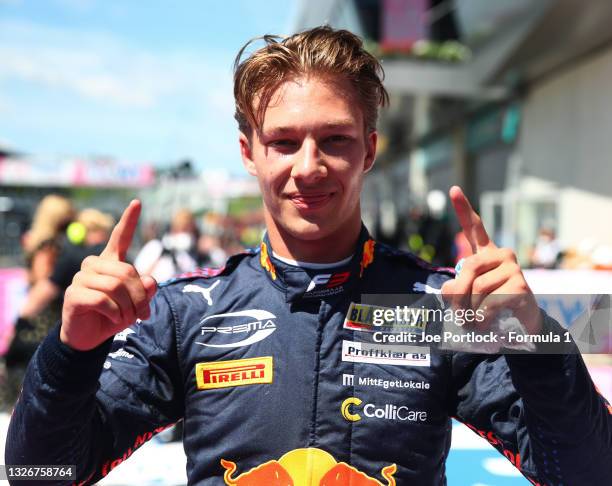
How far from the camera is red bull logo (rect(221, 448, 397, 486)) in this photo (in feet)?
4.49

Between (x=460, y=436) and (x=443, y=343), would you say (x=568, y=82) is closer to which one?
(x=460, y=436)

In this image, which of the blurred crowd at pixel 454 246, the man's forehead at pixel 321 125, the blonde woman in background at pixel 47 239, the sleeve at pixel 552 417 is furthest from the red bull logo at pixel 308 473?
the blurred crowd at pixel 454 246

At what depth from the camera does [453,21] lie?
16.0 meters

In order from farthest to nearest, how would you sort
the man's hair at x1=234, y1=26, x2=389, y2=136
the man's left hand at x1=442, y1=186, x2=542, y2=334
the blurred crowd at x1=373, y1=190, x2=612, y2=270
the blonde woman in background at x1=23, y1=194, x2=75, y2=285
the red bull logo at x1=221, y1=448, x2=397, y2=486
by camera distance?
the blurred crowd at x1=373, y1=190, x2=612, y2=270 → the blonde woman in background at x1=23, y1=194, x2=75, y2=285 → the man's hair at x1=234, y1=26, x2=389, y2=136 → the red bull logo at x1=221, y1=448, x2=397, y2=486 → the man's left hand at x1=442, y1=186, x2=542, y2=334

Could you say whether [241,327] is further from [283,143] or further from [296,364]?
[283,143]

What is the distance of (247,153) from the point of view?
161 centimetres

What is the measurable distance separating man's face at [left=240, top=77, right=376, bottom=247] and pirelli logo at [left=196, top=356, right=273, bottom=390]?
0.31 metres

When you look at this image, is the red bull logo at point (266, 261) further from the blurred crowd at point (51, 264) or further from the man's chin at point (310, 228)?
the blurred crowd at point (51, 264)

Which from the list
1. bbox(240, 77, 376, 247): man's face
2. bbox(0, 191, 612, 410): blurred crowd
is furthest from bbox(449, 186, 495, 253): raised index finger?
bbox(0, 191, 612, 410): blurred crowd

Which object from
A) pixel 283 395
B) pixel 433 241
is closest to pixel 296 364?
pixel 283 395

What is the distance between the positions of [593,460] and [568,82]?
11.9 meters

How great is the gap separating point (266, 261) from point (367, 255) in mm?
251

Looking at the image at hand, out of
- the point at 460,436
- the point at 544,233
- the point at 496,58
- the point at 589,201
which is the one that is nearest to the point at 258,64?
the point at 460,436

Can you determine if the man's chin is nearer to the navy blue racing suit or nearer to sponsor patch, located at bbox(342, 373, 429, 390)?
the navy blue racing suit
